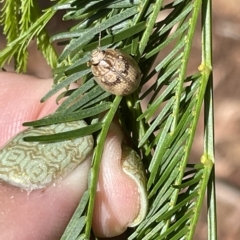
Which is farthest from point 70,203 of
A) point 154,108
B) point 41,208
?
point 154,108

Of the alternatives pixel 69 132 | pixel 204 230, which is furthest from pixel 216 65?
pixel 69 132

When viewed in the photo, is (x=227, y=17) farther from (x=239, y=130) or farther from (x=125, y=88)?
(x=125, y=88)

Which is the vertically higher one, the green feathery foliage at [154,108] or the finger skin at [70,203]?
the green feathery foliage at [154,108]

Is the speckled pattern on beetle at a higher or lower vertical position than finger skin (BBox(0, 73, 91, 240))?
higher

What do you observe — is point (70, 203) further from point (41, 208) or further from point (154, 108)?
point (154, 108)

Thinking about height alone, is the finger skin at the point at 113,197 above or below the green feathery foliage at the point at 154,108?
below

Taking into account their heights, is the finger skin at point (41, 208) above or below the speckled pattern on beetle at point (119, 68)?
below
